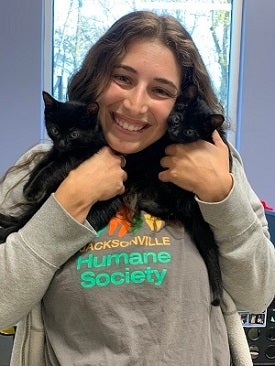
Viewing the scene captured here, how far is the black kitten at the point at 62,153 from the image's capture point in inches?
41.2

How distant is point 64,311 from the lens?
0.92 meters

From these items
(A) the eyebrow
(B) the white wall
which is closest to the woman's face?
(A) the eyebrow

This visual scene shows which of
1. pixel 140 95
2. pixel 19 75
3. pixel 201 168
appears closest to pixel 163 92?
pixel 140 95

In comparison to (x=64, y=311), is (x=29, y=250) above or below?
above

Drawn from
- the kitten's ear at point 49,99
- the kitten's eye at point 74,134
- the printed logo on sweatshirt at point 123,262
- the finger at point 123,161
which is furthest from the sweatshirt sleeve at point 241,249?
the kitten's ear at point 49,99

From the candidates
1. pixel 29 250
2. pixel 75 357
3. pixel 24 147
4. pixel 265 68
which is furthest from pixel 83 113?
pixel 265 68

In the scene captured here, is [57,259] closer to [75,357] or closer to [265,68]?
[75,357]

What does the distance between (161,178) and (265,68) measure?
6.04 feet

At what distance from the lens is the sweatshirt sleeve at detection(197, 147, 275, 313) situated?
0.93 meters

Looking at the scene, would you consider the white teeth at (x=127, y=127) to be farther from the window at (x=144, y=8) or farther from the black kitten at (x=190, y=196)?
the window at (x=144, y=8)

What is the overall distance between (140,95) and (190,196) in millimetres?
266

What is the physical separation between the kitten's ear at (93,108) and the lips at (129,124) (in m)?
0.05

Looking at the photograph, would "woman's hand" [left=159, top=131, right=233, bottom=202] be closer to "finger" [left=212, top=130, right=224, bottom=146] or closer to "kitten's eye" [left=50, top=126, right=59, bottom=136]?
"finger" [left=212, top=130, right=224, bottom=146]

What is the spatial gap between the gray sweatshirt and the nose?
219 mm
